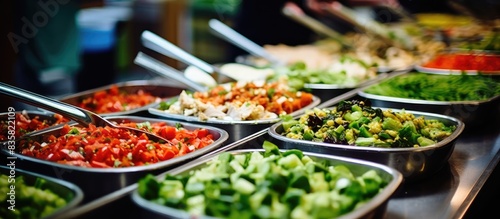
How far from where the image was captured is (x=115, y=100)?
3.02 meters

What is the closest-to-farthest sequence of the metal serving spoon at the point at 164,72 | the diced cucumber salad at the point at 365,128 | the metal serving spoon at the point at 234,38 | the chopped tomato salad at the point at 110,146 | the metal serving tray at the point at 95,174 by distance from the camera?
the metal serving tray at the point at 95,174 < the chopped tomato salad at the point at 110,146 < the diced cucumber salad at the point at 365,128 < the metal serving spoon at the point at 164,72 < the metal serving spoon at the point at 234,38

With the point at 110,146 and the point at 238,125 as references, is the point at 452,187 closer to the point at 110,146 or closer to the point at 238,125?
the point at 238,125

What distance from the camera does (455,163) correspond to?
2.20 meters

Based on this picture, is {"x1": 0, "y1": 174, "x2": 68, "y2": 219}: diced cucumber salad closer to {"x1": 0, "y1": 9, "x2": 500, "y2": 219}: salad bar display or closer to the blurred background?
{"x1": 0, "y1": 9, "x2": 500, "y2": 219}: salad bar display

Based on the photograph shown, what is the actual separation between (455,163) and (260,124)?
31.8 inches

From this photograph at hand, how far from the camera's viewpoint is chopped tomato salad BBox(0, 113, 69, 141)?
2.24 m

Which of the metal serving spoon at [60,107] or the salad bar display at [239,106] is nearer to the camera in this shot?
the metal serving spoon at [60,107]

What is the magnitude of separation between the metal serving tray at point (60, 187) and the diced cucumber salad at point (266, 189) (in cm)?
17

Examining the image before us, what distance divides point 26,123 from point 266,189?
1.43m

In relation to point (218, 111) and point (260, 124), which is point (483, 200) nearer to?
point (260, 124)

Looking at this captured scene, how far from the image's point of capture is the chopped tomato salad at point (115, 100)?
9.33 ft

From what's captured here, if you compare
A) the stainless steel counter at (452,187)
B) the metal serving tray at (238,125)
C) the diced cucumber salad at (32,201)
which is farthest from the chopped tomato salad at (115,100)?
the stainless steel counter at (452,187)

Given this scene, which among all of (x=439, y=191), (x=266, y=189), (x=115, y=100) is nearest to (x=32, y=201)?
(x=266, y=189)

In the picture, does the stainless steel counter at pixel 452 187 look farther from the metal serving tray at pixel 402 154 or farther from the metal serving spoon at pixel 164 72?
the metal serving spoon at pixel 164 72
